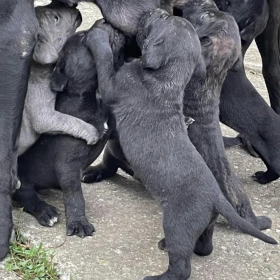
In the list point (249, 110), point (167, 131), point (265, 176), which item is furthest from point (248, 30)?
point (167, 131)

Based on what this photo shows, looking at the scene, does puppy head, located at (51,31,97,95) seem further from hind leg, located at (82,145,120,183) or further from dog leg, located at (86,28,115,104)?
hind leg, located at (82,145,120,183)

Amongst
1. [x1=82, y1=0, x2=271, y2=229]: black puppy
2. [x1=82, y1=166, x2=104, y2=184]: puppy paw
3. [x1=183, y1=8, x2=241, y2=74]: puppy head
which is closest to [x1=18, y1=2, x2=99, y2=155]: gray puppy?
[x1=82, y1=0, x2=271, y2=229]: black puppy

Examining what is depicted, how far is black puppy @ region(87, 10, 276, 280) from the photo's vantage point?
3.15 meters

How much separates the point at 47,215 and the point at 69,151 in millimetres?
322

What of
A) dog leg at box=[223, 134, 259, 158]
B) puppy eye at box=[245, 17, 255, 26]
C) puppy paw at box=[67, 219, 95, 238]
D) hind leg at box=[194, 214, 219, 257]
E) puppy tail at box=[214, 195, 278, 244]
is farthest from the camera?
dog leg at box=[223, 134, 259, 158]

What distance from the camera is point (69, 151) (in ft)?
11.8

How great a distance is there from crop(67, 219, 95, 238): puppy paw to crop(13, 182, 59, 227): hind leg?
0.36 feet

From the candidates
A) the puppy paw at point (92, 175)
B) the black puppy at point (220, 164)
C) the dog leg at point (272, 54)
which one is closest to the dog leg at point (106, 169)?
the puppy paw at point (92, 175)

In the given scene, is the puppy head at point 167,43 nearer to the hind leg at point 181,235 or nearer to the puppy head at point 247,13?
the hind leg at point 181,235

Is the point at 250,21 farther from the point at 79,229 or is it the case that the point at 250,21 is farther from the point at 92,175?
the point at 79,229

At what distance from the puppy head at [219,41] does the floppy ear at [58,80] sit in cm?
67

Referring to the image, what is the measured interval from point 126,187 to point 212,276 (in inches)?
35.5

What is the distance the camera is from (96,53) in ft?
11.7

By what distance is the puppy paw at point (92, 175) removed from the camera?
4121 mm
